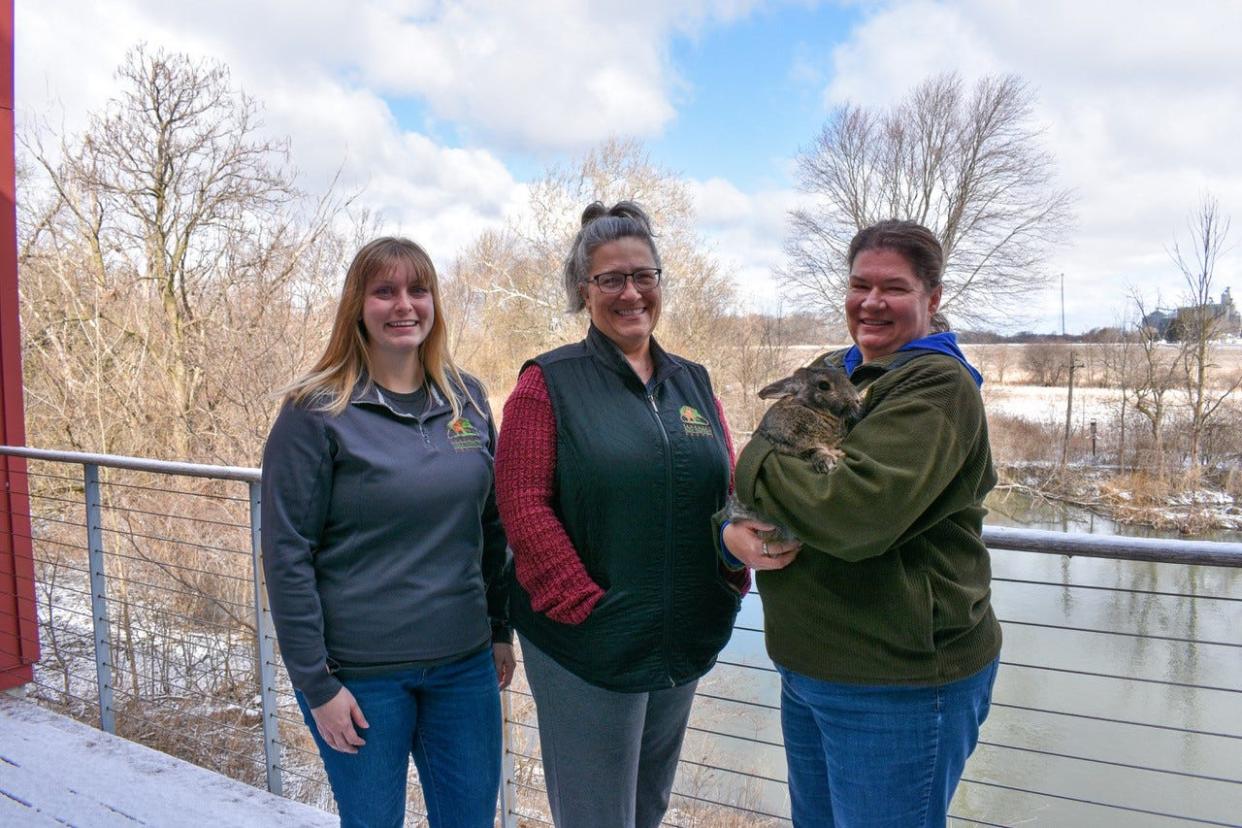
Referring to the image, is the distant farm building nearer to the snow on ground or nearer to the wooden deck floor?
the snow on ground

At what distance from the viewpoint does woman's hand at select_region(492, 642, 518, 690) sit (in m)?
1.90

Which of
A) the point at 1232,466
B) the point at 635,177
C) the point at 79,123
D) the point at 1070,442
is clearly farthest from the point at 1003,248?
the point at 79,123

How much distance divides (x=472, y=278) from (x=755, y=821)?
14106mm

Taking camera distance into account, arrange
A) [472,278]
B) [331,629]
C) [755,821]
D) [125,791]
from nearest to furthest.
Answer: [331,629], [125,791], [755,821], [472,278]

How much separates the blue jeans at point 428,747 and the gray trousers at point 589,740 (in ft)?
0.49

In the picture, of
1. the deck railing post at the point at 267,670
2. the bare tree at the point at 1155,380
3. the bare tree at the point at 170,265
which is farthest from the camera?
the bare tree at the point at 1155,380

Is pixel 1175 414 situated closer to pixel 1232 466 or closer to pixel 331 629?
pixel 1232 466

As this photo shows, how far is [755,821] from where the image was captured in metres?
5.82

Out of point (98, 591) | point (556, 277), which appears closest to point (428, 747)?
point (98, 591)

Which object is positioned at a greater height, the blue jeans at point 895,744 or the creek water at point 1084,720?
the blue jeans at point 895,744

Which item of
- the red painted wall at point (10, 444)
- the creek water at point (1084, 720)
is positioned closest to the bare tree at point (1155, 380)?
the creek water at point (1084, 720)

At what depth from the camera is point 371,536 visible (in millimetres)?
1619

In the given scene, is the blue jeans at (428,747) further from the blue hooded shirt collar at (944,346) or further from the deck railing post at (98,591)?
the deck railing post at (98,591)

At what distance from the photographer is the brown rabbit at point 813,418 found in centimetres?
133
